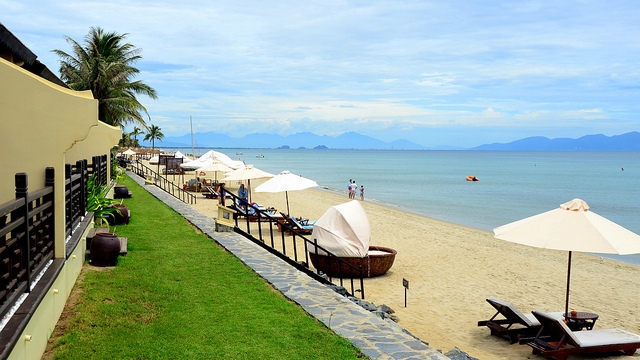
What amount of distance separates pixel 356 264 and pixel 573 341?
5396 mm

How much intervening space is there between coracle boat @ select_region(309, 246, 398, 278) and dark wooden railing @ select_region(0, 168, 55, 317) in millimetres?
6459

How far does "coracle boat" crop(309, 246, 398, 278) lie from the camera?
40.6 ft

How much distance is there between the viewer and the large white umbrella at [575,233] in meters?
7.99

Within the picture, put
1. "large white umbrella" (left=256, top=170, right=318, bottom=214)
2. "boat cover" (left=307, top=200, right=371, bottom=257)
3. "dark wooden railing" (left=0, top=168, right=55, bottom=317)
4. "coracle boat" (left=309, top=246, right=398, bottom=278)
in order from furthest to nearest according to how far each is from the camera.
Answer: "large white umbrella" (left=256, top=170, right=318, bottom=214) < "boat cover" (left=307, top=200, right=371, bottom=257) < "coracle boat" (left=309, top=246, right=398, bottom=278) < "dark wooden railing" (left=0, top=168, right=55, bottom=317)

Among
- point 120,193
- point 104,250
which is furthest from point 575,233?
point 120,193

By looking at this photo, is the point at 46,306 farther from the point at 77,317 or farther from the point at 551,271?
the point at 551,271

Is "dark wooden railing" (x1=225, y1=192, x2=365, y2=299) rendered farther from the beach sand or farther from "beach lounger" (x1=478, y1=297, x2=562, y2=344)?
"beach lounger" (x1=478, y1=297, x2=562, y2=344)

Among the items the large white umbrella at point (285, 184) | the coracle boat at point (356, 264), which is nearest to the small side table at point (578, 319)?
the coracle boat at point (356, 264)

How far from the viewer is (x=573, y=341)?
8.18 m

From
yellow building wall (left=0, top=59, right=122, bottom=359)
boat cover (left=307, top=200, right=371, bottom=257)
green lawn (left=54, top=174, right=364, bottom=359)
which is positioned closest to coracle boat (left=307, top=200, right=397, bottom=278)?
boat cover (left=307, top=200, right=371, bottom=257)

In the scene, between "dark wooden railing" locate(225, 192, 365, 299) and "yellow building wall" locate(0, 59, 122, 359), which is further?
"dark wooden railing" locate(225, 192, 365, 299)

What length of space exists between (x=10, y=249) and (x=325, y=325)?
3688mm

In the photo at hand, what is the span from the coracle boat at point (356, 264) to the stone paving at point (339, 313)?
1.32 m

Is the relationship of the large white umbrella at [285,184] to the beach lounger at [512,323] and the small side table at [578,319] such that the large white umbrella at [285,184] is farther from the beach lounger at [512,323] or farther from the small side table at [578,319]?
the small side table at [578,319]
